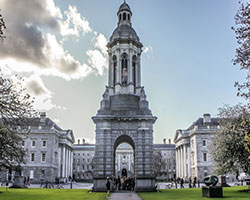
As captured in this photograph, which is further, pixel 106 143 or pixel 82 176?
pixel 82 176

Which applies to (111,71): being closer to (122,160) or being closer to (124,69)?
(124,69)

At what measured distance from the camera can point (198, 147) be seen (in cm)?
6309

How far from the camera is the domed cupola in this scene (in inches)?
1298

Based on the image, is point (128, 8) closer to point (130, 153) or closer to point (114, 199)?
point (114, 199)

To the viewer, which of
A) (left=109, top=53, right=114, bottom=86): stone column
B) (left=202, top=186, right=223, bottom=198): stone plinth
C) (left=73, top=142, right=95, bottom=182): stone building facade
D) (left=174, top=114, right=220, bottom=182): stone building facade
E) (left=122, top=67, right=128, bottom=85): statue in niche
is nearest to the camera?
(left=202, top=186, right=223, bottom=198): stone plinth

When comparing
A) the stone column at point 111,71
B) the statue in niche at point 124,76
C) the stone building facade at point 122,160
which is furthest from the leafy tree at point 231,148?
the stone building facade at point 122,160

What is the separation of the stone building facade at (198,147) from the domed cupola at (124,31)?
109 feet

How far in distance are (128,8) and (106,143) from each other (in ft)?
54.0

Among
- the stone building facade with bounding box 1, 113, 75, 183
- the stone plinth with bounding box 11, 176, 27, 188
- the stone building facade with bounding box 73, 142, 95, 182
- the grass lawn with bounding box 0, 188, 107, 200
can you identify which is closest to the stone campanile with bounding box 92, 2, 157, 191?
the grass lawn with bounding box 0, 188, 107, 200

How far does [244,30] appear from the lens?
47.6 ft

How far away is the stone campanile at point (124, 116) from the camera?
28.0 m

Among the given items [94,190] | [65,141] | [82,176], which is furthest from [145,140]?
[82,176]

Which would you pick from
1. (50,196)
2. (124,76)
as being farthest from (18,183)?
(124,76)

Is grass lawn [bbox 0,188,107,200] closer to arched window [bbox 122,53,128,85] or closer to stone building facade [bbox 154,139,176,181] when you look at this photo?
arched window [bbox 122,53,128,85]
